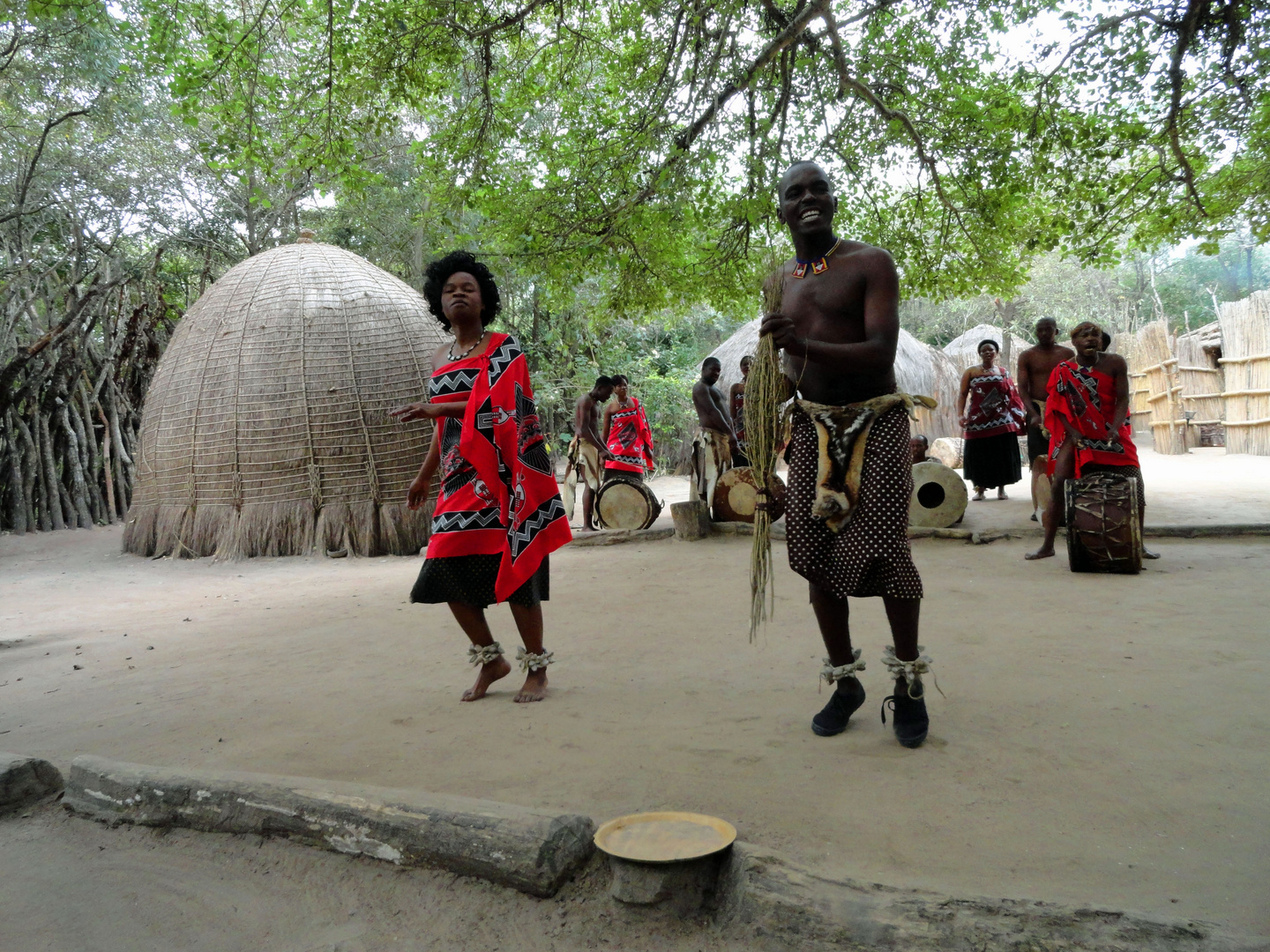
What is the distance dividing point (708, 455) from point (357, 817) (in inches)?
322

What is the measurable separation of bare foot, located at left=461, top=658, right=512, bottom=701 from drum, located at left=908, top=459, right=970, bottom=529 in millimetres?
4872

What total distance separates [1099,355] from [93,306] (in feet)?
37.0

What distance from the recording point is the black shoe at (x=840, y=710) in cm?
266

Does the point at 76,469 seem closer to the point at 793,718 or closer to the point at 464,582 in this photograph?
the point at 464,582

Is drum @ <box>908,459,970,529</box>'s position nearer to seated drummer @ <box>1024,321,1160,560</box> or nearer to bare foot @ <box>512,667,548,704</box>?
seated drummer @ <box>1024,321,1160,560</box>

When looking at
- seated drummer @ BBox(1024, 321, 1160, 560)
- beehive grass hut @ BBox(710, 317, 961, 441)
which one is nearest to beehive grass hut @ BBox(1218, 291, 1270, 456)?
beehive grass hut @ BBox(710, 317, 961, 441)

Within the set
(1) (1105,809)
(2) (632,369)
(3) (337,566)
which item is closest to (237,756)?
(1) (1105,809)

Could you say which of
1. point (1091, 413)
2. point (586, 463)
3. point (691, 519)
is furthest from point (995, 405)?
point (586, 463)

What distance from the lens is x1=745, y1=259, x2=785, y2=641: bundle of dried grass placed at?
2.81m

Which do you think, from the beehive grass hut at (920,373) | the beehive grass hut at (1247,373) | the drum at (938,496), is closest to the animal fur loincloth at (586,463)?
the drum at (938,496)

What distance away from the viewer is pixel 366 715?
315 centimetres

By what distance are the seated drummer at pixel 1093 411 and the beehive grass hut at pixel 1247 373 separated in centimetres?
990

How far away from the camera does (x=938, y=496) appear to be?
7.43 m

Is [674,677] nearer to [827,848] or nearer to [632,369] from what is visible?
[827,848]
